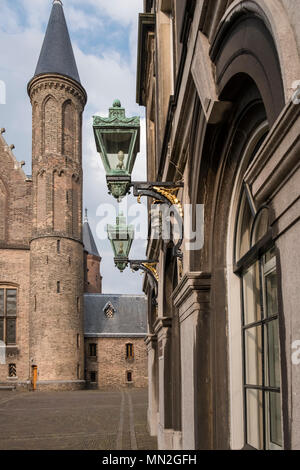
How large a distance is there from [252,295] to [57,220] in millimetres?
35905

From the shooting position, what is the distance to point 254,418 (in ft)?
11.7

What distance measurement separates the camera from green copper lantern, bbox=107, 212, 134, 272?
1316 cm

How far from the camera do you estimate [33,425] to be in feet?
53.7

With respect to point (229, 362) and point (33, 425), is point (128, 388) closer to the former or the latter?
point (33, 425)

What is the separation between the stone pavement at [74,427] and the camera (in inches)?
482

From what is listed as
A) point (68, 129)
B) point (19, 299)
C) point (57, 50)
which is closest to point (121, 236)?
point (19, 299)

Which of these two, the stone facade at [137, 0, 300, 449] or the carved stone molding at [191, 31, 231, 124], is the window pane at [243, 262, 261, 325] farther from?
the carved stone molding at [191, 31, 231, 124]

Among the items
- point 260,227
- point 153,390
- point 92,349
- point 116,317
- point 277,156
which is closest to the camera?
point 277,156

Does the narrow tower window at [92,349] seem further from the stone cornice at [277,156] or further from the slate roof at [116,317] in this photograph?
the stone cornice at [277,156]

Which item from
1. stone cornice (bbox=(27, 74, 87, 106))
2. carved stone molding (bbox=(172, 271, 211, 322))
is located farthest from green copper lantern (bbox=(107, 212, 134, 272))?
stone cornice (bbox=(27, 74, 87, 106))

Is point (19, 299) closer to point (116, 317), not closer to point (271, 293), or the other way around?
point (116, 317)

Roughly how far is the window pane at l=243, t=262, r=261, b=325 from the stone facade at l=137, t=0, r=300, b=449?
0.03 meters

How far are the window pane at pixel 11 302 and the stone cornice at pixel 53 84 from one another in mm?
14384

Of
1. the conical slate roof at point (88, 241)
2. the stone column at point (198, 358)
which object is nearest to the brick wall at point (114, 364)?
the conical slate roof at point (88, 241)
